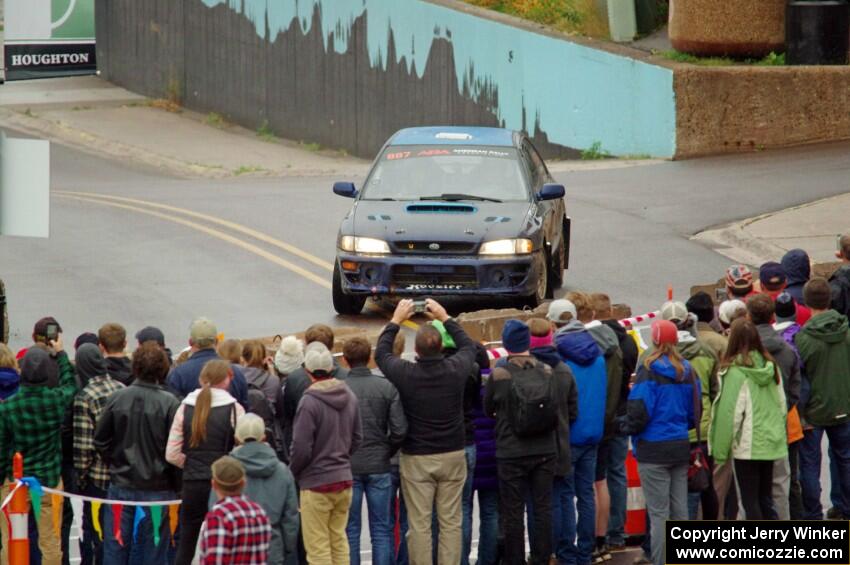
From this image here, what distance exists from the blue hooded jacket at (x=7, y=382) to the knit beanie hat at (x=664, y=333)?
12.6ft

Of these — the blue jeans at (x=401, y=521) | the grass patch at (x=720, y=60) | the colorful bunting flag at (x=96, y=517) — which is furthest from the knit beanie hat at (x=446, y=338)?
the grass patch at (x=720, y=60)

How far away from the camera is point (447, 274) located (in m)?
16.5

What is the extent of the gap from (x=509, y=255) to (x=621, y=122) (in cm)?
1289

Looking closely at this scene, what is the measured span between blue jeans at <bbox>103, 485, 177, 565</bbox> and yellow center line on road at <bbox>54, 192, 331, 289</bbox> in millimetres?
8777

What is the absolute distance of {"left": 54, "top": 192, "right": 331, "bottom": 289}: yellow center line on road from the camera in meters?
19.4

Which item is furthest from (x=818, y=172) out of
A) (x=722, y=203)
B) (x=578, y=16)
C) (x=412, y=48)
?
(x=412, y=48)

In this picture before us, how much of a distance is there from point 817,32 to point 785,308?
17432 mm

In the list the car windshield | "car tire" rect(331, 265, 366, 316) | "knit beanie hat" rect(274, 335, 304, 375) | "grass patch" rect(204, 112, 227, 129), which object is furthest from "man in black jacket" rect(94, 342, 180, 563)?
"grass patch" rect(204, 112, 227, 129)

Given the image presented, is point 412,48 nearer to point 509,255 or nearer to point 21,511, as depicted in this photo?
point 509,255

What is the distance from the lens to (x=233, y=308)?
17.6m

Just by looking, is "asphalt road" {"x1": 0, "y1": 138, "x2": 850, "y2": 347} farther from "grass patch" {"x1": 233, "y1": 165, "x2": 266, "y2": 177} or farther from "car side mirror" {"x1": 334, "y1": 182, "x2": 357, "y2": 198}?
"grass patch" {"x1": 233, "y1": 165, "x2": 266, "y2": 177}

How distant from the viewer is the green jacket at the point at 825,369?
11.0 m

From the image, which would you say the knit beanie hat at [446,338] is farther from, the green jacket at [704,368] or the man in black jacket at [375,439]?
the green jacket at [704,368]

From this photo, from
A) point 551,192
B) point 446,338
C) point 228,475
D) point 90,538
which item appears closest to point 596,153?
point 551,192
